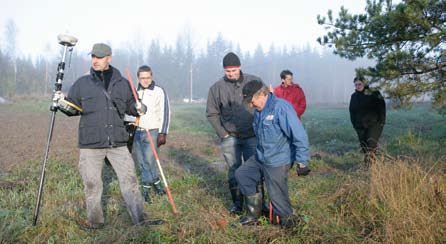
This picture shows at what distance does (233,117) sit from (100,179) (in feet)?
6.31

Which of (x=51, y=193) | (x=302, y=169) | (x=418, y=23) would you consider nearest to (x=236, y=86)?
(x=302, y=169)

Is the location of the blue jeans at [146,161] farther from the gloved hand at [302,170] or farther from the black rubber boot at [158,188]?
the gloved hand at [302,170]

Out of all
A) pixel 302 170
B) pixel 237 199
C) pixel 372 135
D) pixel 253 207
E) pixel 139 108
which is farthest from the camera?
pixel 372 135

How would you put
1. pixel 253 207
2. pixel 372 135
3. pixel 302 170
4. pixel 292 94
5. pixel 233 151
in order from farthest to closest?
1. pixel 292 94
2. pixel 372 135
3. pixel 233 151
4. pixel 253 207
5. pixel 302 170

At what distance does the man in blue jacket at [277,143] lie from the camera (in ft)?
13.7

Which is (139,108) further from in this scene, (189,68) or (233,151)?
(189,68)

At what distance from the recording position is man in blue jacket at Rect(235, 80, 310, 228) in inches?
165

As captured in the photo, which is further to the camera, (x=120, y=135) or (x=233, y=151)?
(x=233, y=151)

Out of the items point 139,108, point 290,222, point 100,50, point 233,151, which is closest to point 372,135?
point 233,151

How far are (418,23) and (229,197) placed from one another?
3682mm

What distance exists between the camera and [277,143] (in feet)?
14.3

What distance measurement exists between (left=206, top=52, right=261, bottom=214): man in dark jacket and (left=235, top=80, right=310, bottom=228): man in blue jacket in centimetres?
65

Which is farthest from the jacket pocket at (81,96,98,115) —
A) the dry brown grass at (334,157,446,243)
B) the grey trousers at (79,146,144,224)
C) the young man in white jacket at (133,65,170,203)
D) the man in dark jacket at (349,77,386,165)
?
the man in dark jacket at (349,77,386,165)

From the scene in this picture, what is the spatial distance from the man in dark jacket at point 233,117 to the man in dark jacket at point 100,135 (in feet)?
4.18
